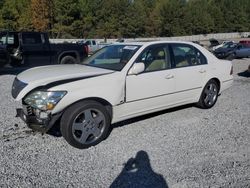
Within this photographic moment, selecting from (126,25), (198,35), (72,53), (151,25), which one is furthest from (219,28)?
(72,53)

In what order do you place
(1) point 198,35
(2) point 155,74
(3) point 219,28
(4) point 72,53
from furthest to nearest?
(3) point 219,28
(1) point 198,35
(4) point 72,53
(2) point 155,74

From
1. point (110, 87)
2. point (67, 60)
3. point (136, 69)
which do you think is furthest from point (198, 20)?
point (110, 87)

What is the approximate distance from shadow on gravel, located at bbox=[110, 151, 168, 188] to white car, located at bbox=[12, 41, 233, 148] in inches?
33.5

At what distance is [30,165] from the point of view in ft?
13.4

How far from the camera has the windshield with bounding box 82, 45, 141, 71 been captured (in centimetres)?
529

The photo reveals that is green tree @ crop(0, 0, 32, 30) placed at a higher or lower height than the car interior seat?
higher

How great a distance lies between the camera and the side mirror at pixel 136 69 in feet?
16.5

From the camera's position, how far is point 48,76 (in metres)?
4.71

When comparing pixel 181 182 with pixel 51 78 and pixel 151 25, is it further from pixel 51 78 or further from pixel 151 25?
pixel 151 25

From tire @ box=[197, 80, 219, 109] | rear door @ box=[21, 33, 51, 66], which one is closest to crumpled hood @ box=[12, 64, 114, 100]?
tire @ box=[197, 80, 219, 109]

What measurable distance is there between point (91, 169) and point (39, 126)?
1057 millimetres

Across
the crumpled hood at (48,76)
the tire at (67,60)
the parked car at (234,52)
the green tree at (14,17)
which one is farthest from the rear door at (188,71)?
the green tree at (14,17)

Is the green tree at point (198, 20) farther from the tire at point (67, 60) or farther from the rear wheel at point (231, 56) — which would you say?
the tire at point (67, 60)

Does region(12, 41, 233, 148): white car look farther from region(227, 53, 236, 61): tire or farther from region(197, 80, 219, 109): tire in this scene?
region(227, 53, 236, 61): tire
